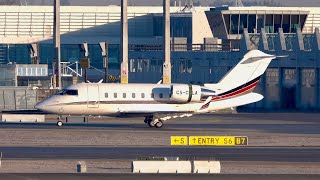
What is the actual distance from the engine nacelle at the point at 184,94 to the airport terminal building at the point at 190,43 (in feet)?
76.4

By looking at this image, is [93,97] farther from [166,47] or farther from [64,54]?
[64,54]

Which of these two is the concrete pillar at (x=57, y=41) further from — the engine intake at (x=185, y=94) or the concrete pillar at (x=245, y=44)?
the engine intake at (x=185, y=94)

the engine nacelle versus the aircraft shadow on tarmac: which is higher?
the engine nacelle

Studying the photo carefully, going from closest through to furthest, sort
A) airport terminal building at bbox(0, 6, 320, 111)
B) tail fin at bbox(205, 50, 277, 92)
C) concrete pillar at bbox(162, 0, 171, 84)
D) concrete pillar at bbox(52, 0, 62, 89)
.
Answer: tail fin at bbox(205, 50, 277, 92) < concrete pillar at bbox(162, 0, 171, 84) < concrete pillar at bbox(52, 0, 62, 89) < airport terminal building at bbox(0, 6, 320, 111)

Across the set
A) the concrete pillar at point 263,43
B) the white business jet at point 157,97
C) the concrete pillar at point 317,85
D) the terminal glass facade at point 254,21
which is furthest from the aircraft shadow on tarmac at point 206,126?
the terminal glass facade at point 254,21

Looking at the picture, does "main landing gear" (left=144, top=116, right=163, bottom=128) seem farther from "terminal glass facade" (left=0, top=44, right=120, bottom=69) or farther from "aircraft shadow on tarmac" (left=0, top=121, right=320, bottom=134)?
"terminal glass facade" (left=0, top=44, right=120, bottom=69)

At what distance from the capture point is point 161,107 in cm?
7212

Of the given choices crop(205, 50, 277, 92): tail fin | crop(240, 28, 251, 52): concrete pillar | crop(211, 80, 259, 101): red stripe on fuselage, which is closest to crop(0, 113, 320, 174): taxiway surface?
crop(211, 80, 259, 101): red stripe on fuselage

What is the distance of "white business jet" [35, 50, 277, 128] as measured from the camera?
7031cm

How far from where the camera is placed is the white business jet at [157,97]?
7031cm

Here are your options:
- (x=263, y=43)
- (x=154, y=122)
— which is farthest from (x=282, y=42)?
(x=154, y=122)

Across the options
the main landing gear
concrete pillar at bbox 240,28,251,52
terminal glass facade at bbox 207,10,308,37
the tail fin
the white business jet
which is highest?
terminal glass facade at bbox 207,10,308,37

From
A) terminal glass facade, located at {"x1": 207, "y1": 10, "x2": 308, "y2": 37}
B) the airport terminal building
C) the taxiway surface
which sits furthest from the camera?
terminal glass facade, located at {"x1": 207, "y1": 10, "x2": 308, "y2": 37}

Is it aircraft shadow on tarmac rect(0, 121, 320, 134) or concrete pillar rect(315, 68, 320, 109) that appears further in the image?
concrete pillar rect(315, 68, 320, 109)
